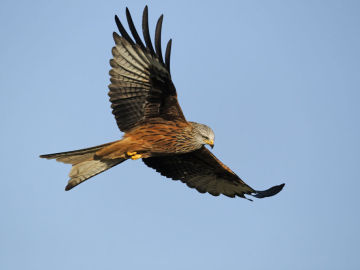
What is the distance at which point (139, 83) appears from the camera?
30.4 ft

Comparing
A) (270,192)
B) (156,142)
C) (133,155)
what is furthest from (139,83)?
(270,192)

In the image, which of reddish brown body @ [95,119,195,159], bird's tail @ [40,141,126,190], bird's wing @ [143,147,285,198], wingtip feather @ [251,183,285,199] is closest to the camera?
bird's tail @ [40,141,126,190]

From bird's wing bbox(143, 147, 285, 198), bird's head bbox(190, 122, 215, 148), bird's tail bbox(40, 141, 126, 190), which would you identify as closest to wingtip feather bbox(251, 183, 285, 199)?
bird's wing bbox(143, 147, 285, 198)

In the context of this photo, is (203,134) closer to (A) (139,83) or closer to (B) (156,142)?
(B) (156,142)

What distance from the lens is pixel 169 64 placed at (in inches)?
345

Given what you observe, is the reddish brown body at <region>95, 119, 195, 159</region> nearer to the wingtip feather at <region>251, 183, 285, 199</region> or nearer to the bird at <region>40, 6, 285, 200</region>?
the bird at <region>40, 6, 285, 200</region>

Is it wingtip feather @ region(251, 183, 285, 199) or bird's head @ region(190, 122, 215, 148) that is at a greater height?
bird's head @ region(190, 122, 215, 148)

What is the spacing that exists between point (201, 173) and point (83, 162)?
2.93m

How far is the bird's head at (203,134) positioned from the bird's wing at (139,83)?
1.09 ft

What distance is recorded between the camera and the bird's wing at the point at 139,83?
29.0 ft

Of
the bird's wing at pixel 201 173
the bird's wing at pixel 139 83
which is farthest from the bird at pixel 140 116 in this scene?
the bird's wing at pixel 201 173

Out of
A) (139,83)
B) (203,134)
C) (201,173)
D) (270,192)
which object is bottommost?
(270,192)

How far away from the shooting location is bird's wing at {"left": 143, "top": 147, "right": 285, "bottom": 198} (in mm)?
10711

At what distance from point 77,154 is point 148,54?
82.6 inches
